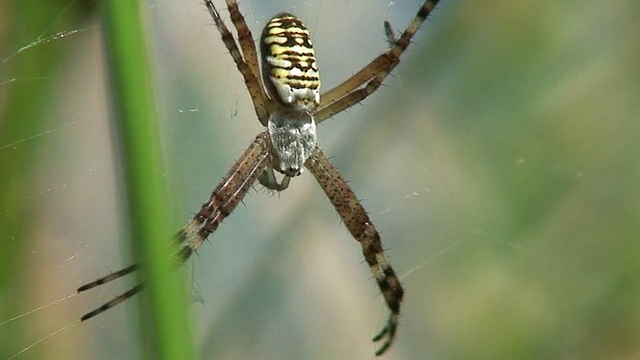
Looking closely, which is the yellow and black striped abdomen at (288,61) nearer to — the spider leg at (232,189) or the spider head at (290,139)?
the spider head at (290,139)

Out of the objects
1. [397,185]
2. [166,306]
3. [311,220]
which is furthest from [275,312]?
[166,306]

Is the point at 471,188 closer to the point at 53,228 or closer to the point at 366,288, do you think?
the point at 366,288

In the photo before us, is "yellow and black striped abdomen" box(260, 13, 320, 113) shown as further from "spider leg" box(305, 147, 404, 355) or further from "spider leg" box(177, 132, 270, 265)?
"spider leg" box(305, 147, 404, 355)

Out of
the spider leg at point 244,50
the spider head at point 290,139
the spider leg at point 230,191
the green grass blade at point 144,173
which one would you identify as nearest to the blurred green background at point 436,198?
the spider leg at point 230,191

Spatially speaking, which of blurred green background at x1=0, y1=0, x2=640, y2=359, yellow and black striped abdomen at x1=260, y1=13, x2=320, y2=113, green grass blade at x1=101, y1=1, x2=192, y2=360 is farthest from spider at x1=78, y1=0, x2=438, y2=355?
→ green grass blade at x1=101, y1=1, x2=192, y2=360

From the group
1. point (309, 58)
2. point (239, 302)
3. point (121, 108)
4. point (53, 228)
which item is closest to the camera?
point (121, 108)

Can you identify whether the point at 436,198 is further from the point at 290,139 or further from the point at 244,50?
the point at 244,50
